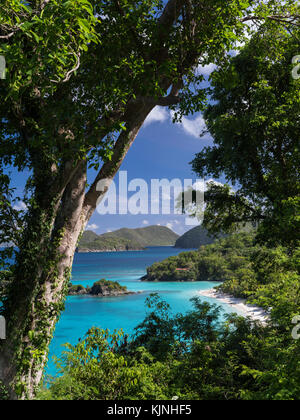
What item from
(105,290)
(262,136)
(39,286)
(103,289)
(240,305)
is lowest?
(105,290)

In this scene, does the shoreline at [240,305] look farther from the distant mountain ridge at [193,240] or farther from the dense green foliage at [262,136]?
the distant mountain ridge at [193,240]

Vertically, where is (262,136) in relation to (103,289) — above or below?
above

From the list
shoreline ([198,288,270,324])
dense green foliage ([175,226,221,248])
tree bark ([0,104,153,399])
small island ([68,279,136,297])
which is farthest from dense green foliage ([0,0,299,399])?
dense green foliage ([175,226,221,248])

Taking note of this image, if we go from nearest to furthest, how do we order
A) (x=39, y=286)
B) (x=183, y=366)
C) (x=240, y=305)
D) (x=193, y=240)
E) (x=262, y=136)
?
(x=39, y=286) → (x=183, y=366) → (x=262, y=136) → (x=240, y=305) → (x=193, y=240)

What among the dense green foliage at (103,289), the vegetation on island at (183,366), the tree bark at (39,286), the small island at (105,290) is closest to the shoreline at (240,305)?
the vegetation on island at (183,366)

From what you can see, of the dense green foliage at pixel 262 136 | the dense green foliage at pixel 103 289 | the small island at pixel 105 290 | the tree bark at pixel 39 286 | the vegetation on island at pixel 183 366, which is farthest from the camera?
the dense green foliage at pixel 103 289

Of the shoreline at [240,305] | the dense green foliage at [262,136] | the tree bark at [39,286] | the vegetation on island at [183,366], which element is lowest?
the shoreline at [240,305]

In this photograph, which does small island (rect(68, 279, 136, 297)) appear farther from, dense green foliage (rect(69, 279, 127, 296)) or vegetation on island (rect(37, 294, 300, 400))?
vegetation on island (rect(37, 294, 300, 400))

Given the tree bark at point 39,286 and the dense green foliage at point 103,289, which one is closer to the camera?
the tree bark at point 39,286

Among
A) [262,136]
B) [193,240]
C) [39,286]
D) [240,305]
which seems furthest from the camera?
[193,240]

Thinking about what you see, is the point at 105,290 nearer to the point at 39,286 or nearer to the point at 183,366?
the point at 183,366

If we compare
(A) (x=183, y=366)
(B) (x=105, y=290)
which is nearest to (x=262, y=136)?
(A) (x=183, y=366)

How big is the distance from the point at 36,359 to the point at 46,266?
1383mm

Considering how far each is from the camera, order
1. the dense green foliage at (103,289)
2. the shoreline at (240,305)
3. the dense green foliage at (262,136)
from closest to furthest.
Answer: the dense green foliage at (262,136), the shoreline at (240,305), the dense green foliage at (103,289)
